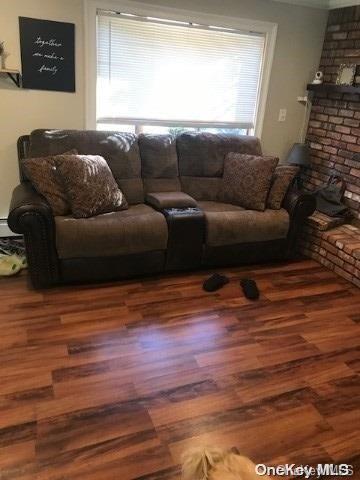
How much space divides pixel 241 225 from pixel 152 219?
2.39 ft

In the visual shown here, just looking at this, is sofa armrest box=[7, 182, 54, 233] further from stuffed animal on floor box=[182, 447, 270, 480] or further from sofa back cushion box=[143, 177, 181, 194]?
stuffed animal on floor box=[182, 447, 270, 480]

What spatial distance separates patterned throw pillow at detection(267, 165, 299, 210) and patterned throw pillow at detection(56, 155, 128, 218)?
4.39ft

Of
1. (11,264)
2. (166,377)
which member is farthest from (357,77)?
(11,264)

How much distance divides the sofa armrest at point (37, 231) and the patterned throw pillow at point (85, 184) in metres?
0.20

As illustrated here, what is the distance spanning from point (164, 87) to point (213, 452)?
311 centimetres

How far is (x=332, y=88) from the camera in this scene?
352cm

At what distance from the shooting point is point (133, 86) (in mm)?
3299

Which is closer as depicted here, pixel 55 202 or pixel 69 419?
pixel 69 419

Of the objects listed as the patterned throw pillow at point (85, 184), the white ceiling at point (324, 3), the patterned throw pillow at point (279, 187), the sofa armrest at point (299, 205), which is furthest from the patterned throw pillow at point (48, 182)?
the white ceiling at point (324, 3)

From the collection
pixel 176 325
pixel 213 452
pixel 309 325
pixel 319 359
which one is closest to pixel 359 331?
pixel 309 325

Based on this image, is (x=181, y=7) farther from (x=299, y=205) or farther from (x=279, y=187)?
(x=299, y=205)

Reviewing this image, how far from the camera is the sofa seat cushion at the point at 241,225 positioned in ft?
9.39

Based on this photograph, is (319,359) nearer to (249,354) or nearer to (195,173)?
(249,354)

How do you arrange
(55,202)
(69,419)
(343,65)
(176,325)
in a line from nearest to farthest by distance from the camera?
(69,419)
(176,325)
(55,202)
(343,65)
